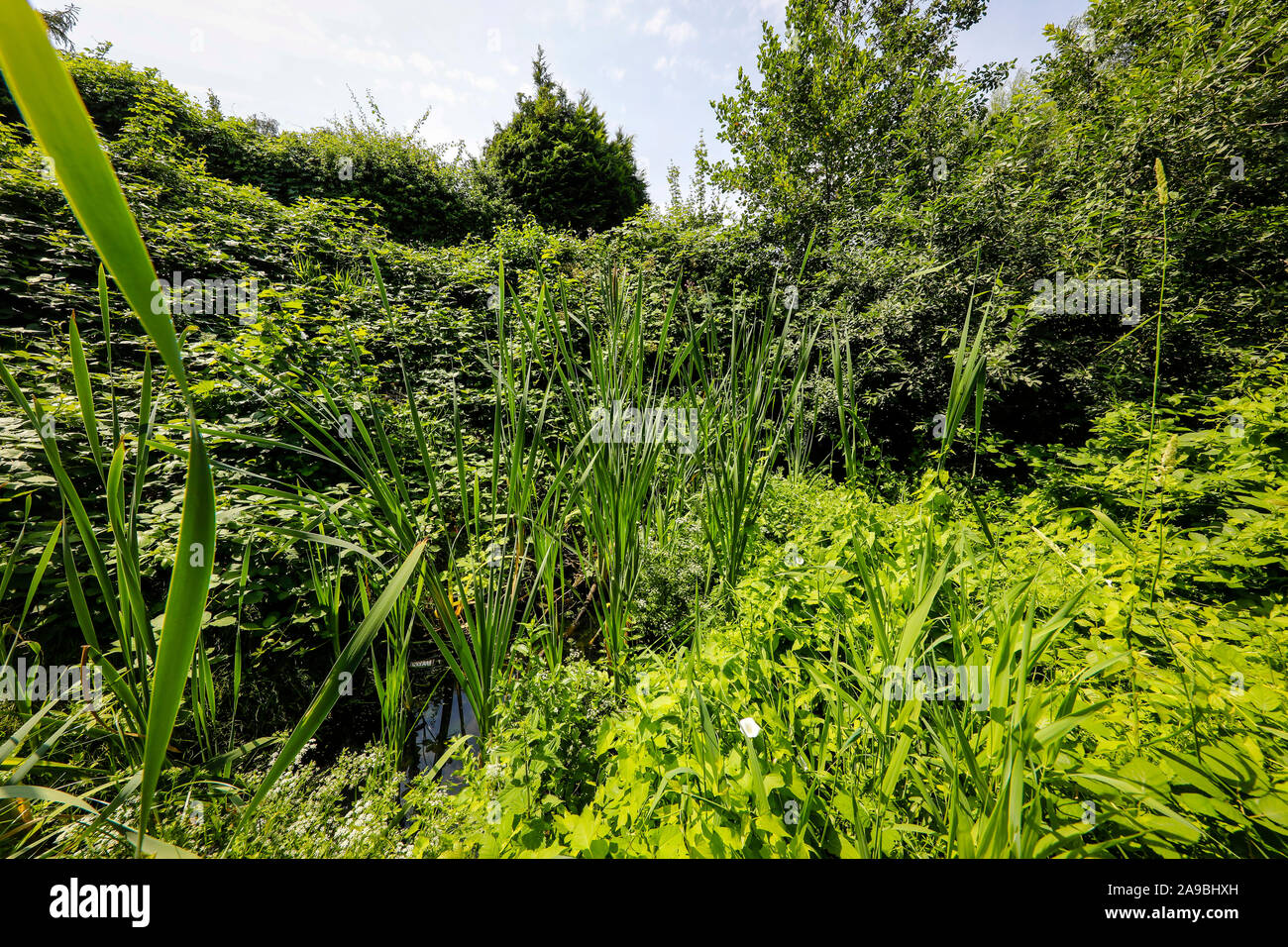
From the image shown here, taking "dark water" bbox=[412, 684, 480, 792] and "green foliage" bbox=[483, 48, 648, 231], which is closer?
"dark water" bbox=[412, 684, 480, 792]

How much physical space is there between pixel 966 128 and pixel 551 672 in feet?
17.9

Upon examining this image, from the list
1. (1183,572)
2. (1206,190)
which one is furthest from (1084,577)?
(1206,190)

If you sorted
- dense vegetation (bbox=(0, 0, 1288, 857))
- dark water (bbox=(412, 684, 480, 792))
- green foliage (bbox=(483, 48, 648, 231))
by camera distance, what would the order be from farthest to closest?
green foliage (bbox=(483, 48, 648, 231)), dark water (bbox=(412, 684, 480, 792)), dense vegetation (bbox=(0, 0, 1288, 857))

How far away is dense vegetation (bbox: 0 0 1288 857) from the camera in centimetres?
72

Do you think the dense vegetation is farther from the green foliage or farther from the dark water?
the green foliage

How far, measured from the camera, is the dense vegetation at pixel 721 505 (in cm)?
72

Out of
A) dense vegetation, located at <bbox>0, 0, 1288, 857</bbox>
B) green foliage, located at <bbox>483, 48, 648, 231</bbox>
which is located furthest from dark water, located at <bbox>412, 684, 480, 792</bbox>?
green foliage, located at <bbox>483, 48, 648, 231</bbox>

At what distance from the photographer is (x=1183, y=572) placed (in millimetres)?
1294

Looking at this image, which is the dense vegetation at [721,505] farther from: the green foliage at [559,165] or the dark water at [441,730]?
the green foliage at [559,165]

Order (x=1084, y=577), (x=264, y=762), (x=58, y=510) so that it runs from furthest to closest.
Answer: (x=58, y=510)
(x=264, y=762)
(x=1084, y=577)

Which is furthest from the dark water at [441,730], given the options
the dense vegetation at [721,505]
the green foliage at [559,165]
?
the green foliage at [559,165]

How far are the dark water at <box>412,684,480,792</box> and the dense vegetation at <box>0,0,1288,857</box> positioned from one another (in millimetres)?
45

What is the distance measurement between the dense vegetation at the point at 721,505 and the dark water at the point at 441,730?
0.04 metres
